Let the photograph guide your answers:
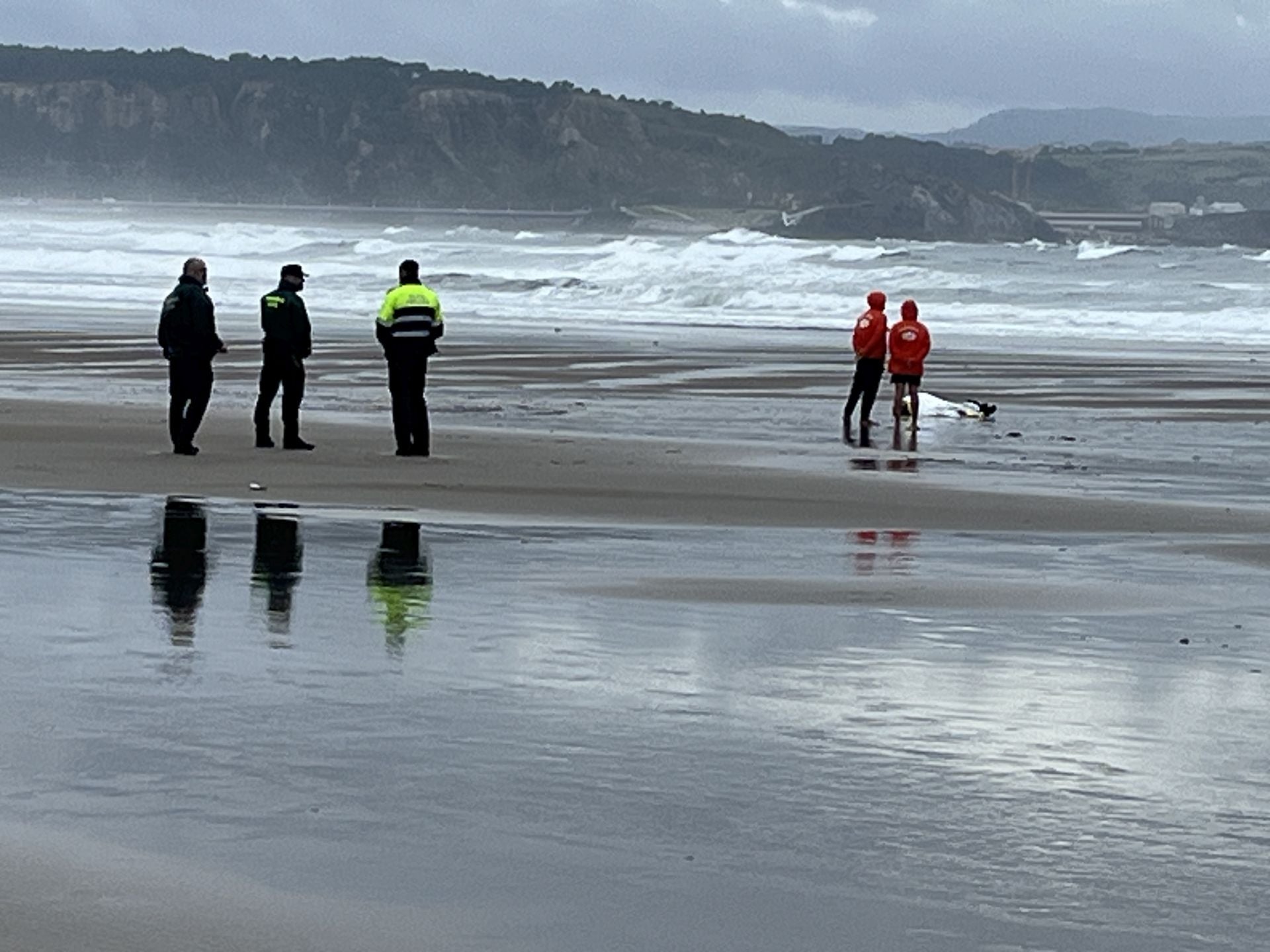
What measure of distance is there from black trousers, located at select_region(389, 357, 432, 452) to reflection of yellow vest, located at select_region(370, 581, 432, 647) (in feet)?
23.3

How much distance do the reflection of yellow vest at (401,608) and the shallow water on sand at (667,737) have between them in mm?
24

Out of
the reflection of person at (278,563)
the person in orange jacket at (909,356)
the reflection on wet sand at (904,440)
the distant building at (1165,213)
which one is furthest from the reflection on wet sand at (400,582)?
the distant building at (1165,213)

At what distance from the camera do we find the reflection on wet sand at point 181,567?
9242 mm

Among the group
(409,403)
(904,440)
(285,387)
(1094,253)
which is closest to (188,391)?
(285,387)

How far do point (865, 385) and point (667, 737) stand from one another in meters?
14.7

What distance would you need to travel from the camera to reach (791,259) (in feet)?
243

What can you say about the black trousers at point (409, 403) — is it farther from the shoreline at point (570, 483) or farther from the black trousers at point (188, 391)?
the black trousers at point (188, 391)

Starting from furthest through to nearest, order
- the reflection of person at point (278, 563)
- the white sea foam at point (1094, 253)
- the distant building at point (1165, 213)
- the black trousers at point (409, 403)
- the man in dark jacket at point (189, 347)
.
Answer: the distant building at point (1165, 213)
the white sea foam at point (1094, 253)
the black trousers at point (409, 403)
the man in dark jacket at point (189, 347)
the reflection of person at point (278, 563)

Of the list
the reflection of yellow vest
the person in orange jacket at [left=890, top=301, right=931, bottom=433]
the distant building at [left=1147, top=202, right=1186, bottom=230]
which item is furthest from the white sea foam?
the reflection of yellow vest

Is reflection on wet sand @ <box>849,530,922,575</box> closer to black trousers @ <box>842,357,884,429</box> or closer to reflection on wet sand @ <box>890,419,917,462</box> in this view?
reflection on wet sand @ <box>890,419,917,462</box>

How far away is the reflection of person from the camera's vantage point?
9.50 m

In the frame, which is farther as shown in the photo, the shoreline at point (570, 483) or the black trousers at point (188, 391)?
the black trousers at point (188, 391)

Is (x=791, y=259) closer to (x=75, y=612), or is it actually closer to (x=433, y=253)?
(x=433, y=253)

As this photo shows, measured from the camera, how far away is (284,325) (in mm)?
17922
